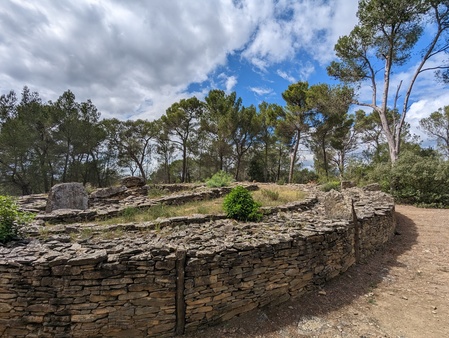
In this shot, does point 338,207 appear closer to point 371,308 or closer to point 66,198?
point 371,308

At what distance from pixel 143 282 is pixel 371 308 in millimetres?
3621

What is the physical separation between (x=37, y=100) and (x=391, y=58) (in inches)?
1085

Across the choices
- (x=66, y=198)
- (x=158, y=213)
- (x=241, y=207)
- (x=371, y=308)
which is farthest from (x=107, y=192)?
(x=371, y=308)

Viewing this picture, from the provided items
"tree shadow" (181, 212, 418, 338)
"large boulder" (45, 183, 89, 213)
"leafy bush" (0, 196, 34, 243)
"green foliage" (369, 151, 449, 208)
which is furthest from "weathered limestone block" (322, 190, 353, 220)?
"large boulder" (45, 183, 89, 213)

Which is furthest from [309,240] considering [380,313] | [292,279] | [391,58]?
[391,58]

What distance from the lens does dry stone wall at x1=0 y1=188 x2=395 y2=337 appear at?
2.97 m

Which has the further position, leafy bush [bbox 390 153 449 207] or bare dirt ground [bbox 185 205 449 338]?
leafy bush [bbox 390 153 449 207]

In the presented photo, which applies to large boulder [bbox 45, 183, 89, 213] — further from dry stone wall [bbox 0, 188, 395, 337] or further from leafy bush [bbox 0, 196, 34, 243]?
dry stone wall [bbox 0, 188, 395, 337]

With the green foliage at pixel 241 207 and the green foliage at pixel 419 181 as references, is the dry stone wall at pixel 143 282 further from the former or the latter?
the green foliage at pixel 419 181

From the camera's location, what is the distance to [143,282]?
122 inches

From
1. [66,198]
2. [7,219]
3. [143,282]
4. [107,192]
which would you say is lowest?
[143,282]

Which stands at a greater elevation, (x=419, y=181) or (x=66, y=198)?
(x=419, y=181)

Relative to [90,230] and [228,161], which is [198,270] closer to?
[90,230]

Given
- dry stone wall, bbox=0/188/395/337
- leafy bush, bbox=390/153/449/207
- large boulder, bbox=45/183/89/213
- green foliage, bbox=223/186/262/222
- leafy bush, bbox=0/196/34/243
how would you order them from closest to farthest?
dry stone wall, bbox=0/188/395/337, leafy bush, bbox=0/196/34/243, green foliage, bbox=223/186/262/222, large boulder, bbox=45/183/89/213, leafy bush, bbox=390/153/449/207
